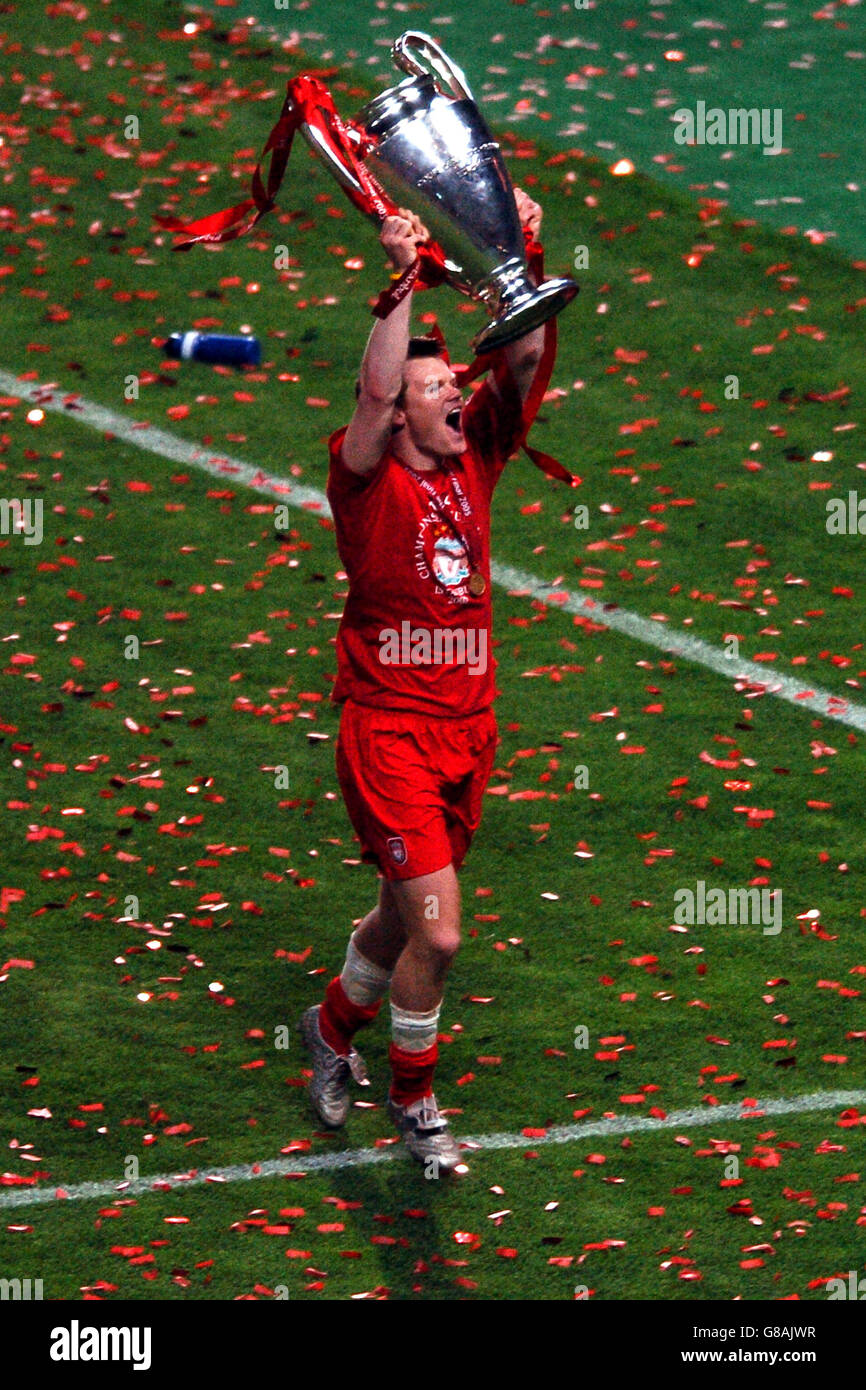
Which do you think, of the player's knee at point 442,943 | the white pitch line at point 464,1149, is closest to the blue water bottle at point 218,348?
the white pitch line at point 464,1149

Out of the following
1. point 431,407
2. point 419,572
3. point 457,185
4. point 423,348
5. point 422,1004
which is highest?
point 457,185

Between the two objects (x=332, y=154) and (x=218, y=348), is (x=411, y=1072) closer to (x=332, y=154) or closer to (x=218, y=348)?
(x=332, y=154)

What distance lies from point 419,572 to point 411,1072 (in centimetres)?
142

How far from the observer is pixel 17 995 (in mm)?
7266

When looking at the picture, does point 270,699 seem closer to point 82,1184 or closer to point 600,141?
point 82,1184

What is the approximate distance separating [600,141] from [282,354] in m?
3.48

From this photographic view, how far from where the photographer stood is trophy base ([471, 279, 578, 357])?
571cm

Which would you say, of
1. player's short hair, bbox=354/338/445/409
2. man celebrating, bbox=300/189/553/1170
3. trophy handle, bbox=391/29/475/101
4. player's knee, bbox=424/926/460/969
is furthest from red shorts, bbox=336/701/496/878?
trophy handle, bbox=391/29/475/101

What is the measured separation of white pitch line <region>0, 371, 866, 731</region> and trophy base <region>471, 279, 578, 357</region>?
11.6ft

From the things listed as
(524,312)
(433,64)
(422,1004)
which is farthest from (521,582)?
(524,312)

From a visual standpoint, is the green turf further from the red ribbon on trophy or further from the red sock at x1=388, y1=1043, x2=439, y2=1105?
the red ribbon on trophy

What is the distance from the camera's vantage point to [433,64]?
6.04 meters

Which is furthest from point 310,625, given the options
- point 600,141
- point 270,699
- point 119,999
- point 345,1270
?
point 600,141

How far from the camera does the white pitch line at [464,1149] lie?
640 cm
